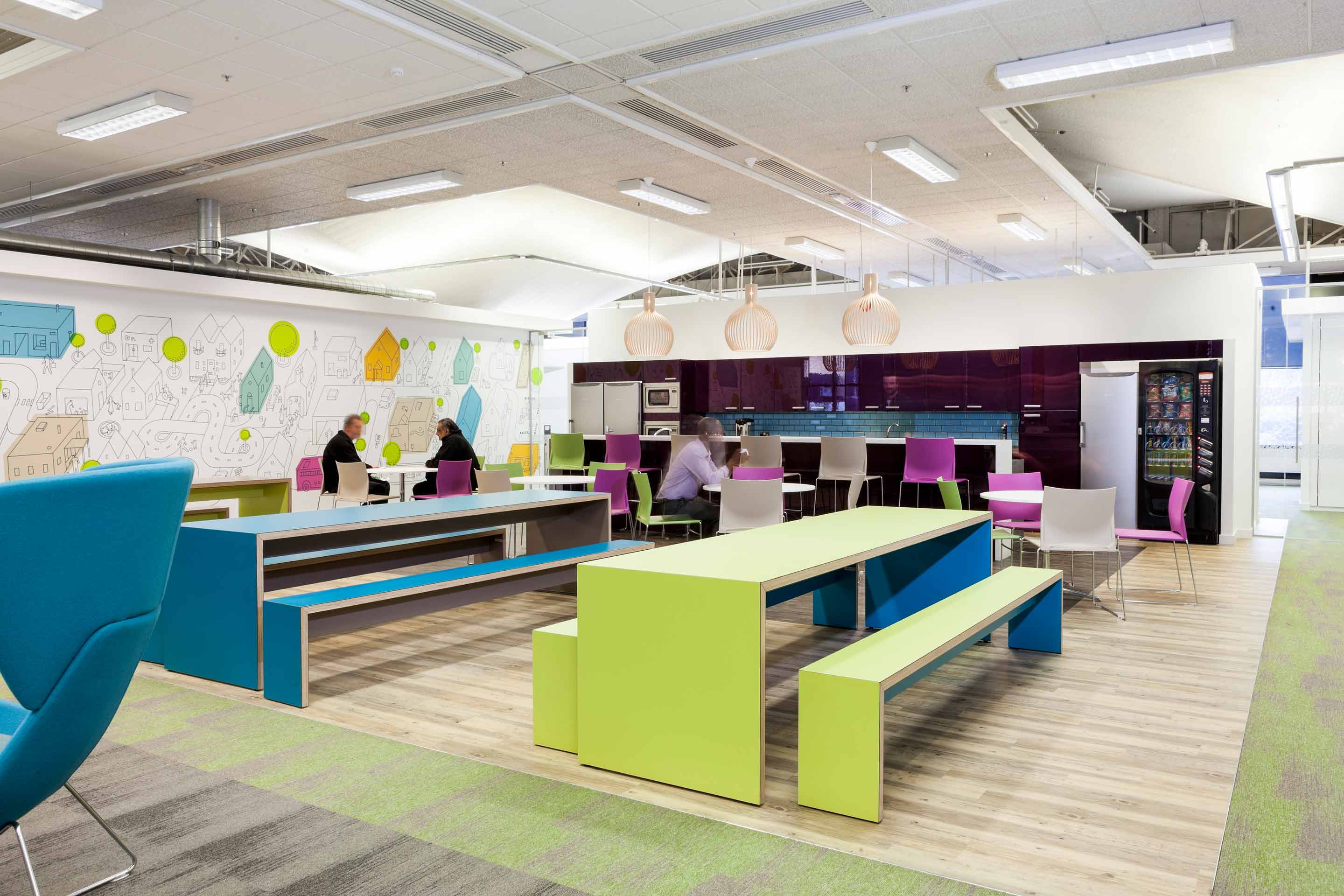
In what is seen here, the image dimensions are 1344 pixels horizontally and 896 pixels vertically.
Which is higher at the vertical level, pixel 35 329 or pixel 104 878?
pixel 35 329

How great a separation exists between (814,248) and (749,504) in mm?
5330

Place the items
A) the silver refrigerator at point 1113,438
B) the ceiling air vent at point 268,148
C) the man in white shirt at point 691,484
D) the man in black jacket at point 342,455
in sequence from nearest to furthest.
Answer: the ceiling air vent at point 268,148, the man in white shirt at point 691,484, the man in black jacket at point 342,455, the silver refrigerator at point 1113,438

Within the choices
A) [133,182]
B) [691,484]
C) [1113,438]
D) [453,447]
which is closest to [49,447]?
[133,182]

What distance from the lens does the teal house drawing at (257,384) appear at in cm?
947

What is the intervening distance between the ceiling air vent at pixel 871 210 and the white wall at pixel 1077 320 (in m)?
1.47

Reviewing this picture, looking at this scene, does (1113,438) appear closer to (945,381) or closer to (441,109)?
(945,381)

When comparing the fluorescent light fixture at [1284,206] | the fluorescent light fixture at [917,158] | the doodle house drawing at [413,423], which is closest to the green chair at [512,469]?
the doodle house drawing at [413,423]

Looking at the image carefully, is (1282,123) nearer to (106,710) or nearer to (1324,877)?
(1324,877)

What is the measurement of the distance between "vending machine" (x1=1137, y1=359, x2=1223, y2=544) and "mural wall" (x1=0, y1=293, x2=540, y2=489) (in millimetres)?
7824

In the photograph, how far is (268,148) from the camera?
7238 millimetres

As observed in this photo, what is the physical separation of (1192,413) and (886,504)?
121 inches

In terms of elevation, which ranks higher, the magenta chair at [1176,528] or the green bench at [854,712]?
the magenta chair at [1176,528]

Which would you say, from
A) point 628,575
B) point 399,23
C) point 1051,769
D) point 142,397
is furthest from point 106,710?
point 142,397

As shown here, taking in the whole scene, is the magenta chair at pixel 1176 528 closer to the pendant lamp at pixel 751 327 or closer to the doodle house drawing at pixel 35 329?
the pendant lamp at pixel 751 327
